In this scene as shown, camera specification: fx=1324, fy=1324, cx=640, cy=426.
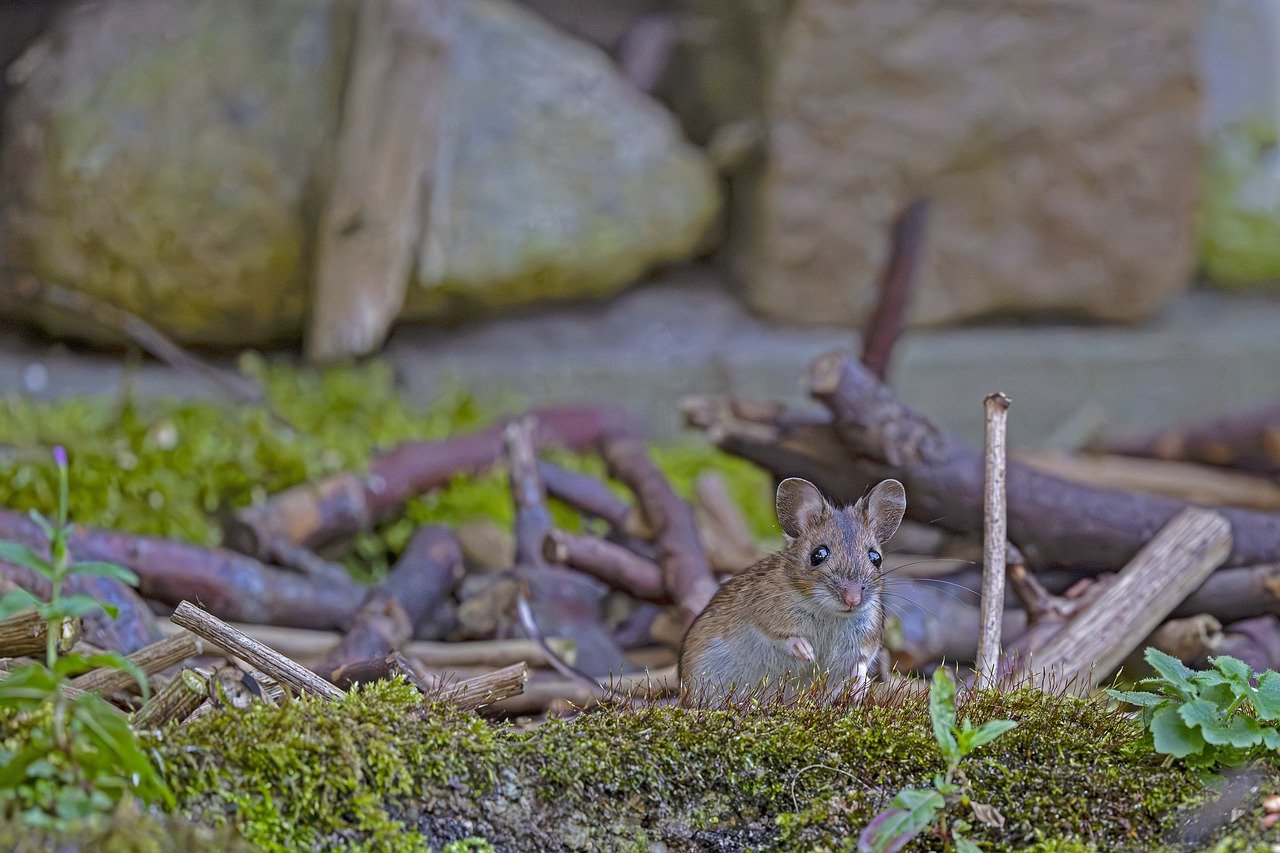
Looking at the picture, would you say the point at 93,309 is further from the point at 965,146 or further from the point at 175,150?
the point at 965,146

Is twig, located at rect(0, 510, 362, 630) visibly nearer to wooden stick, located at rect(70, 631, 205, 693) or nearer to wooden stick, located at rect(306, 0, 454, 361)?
wooden stick, located at rect(70, 631, 205, 693)

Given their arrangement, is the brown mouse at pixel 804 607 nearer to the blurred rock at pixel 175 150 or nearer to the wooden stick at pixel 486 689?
the wooden stick at pixel 486 689

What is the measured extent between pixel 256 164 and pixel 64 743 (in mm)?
4331

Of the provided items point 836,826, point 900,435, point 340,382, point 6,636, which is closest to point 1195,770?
point 836,826

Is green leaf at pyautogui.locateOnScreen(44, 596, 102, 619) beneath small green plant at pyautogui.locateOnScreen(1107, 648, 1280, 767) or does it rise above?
above

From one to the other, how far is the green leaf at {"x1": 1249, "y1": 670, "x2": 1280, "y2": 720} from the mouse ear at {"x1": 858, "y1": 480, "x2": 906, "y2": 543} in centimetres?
90

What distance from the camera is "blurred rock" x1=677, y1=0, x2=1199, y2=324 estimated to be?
621 centimetres

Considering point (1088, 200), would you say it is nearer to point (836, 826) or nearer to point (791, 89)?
point (791, 89)

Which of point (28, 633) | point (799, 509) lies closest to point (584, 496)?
point (799, 509)

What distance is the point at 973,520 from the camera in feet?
13.0

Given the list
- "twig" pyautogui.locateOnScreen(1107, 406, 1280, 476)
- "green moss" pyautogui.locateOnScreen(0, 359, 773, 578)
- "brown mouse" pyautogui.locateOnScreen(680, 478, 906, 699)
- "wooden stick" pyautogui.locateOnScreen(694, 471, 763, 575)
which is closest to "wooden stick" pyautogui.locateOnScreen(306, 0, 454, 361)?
"green moss" pyautogui.locateOnScreen(0, 359, 773, 578)

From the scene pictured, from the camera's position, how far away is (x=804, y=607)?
2975 mm

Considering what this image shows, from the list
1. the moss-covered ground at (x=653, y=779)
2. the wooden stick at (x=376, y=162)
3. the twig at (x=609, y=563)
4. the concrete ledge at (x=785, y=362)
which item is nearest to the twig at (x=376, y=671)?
the moss-covered ground at (x=653, y=779)

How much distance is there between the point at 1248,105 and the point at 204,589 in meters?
5.69
